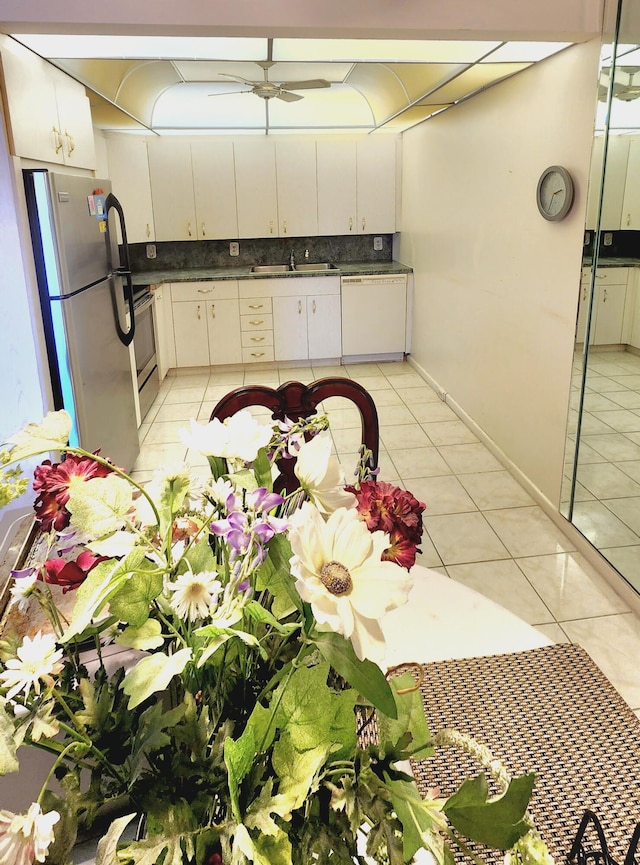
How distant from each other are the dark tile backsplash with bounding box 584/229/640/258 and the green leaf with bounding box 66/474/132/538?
7.91ft

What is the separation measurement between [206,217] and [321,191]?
110 cm

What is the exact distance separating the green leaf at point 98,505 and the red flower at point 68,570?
0.05 metres

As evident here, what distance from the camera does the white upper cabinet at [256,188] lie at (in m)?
5.95

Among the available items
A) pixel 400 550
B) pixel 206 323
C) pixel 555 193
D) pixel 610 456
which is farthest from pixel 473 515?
pixel 206 323

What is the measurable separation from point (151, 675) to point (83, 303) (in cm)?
290

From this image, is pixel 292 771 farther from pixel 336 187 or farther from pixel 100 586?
pixel 336 187

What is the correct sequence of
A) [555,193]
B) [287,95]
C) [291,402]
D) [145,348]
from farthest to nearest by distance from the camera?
1. [145,348]
2. [287,95]
3. [555,193]
4. [291,402]

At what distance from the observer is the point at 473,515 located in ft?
11.1

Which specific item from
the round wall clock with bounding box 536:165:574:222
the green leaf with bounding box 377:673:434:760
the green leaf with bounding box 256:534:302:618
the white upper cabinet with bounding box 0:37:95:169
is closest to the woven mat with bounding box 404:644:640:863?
the green leaf with bounding box 377:673:434:760

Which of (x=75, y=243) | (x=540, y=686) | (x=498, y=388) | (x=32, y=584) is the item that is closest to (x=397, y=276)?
(x=498, y=388)

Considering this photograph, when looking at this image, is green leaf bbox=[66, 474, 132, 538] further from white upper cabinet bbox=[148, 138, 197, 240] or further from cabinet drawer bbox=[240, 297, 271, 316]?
white upper cabinet bbox=[148, 138, 197, 240]

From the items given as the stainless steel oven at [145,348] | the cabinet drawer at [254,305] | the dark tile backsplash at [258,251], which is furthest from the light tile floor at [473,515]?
the dark tile backsplash at [258,251]

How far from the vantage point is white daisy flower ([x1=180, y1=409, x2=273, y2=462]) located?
55cm

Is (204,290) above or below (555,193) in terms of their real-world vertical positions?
below
